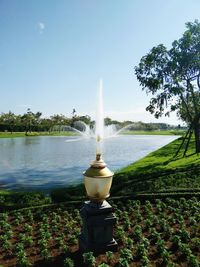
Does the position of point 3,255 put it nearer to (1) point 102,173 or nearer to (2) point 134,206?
(1) point 102,173

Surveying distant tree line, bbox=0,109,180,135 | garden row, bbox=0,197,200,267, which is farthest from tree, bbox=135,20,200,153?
A: distant tree line, bbox=0,109,180,135

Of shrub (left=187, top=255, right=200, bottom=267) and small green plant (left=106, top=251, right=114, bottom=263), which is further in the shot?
small green plant (left=106, top=251, right=114, bottom=263)

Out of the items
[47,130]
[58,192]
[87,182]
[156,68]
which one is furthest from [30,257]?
[47,130]

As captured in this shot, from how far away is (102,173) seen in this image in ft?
20.1

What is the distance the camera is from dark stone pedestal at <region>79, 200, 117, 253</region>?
6395 millimetres

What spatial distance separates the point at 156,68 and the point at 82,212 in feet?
67.8

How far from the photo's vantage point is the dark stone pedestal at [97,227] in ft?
21.0

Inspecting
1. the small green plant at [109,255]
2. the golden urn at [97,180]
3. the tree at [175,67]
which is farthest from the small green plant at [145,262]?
the tree at [175,67]

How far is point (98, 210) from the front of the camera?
643cm

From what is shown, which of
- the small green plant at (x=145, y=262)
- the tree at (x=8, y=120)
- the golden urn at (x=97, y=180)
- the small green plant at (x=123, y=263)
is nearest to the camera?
the small green plant at (x=123, y=263)

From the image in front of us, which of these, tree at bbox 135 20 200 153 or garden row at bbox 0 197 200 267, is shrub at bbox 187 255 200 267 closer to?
garden row at bbox 0 197 200 267

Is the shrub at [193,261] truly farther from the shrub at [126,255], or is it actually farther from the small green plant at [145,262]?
the shrub at [126,255]

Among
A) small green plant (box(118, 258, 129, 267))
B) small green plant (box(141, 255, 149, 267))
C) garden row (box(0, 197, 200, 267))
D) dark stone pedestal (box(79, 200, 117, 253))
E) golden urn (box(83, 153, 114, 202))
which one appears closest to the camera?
small green plant (box(118, 258, 129, 267))

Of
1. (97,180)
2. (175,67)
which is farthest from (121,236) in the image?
(175,67)
